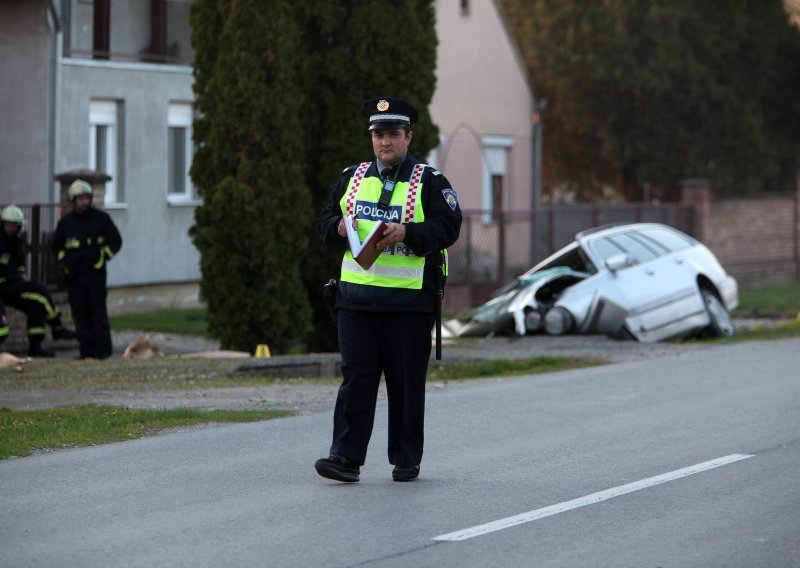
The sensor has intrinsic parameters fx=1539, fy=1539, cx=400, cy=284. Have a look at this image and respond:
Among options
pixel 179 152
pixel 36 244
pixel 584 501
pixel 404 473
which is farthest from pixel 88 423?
pixel 179 152

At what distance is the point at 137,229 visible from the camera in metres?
26.2

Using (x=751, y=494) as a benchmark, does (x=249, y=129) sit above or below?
above

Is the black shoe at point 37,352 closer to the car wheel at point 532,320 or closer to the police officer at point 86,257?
the police officer at point 86,257

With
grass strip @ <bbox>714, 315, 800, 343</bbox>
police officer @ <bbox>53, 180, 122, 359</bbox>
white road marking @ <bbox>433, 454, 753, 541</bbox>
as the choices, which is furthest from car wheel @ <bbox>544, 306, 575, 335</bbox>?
white road marking @ <bbox>433, 454, 753, 541</bbox>

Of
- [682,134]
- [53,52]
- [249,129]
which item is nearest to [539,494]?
[249,129]

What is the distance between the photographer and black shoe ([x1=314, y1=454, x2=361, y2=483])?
8117 mm

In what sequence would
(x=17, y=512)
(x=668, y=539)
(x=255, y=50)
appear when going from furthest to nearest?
(x=255, y=50) → (x=17, y=512) → (x=668, y=539)

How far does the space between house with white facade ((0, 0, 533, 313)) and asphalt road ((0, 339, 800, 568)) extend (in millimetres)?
12253

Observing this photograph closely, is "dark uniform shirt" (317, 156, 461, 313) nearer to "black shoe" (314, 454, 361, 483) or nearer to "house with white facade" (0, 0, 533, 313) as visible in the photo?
"black shoe" (314, 454, 361, 483)

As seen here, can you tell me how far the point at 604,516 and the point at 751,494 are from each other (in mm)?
1062

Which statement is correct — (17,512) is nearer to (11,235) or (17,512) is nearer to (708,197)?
(11,235)

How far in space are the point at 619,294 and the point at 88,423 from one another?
30.7 ft

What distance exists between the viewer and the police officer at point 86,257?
55.1 ft

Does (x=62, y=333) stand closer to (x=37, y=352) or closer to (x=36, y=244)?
(x=37, y=352)
